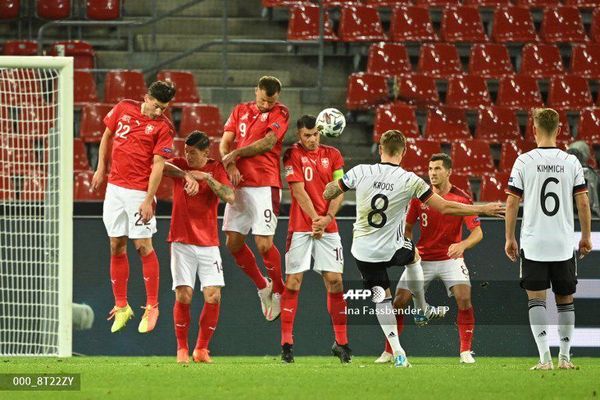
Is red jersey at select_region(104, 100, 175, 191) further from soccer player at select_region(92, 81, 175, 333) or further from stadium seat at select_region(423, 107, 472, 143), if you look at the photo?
stadium seat at select_region(423, 107, 472, 143)

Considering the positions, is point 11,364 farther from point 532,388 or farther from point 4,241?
point 532,388

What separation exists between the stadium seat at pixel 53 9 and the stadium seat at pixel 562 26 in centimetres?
677

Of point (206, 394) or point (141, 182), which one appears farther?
point (141, 182)

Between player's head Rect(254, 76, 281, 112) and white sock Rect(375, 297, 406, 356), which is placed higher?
player's head Rect(254, 76, 281, 112)

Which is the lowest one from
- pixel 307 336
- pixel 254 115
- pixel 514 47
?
pixel 307 336

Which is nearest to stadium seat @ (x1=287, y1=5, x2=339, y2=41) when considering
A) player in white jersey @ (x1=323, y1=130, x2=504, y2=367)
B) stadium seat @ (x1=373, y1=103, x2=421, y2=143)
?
stadium seat @ (x1=373, y1=103, x2=421, y2=143)

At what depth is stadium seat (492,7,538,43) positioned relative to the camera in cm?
1719

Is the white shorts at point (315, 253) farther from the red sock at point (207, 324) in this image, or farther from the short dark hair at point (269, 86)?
the short dark hair at point (269, 86)

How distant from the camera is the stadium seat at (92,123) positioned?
1459 cm

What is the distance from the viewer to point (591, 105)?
16.4 meters

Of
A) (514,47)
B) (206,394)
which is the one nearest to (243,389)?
(206,394)

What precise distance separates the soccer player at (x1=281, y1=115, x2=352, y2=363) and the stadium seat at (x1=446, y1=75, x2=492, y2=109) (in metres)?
5.67

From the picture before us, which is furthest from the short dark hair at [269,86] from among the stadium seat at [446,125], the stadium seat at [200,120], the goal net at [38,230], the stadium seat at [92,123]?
the stadium seat at [446,125]

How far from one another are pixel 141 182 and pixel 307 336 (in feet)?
8.71
